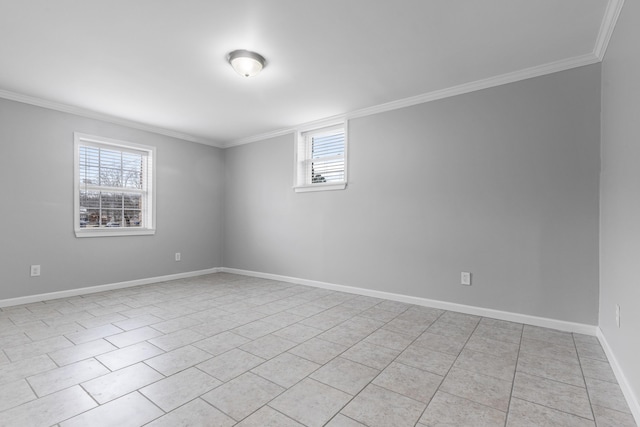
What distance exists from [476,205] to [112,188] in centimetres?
472

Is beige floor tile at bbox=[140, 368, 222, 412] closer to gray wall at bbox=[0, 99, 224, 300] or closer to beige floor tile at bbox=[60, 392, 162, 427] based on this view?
beige floor tile at bbox=[60, 392, 162, 427]

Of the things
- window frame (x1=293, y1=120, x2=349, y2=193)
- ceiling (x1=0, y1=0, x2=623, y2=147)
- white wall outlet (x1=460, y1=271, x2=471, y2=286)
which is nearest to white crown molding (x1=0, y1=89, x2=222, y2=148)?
ceiling (x1=0, y1=0, x2=623, y2=147)

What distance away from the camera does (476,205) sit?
10.6ft

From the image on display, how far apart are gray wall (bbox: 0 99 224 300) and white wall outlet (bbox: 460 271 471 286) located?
166 inches

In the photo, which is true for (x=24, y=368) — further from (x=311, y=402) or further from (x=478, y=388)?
(x=478, y=388)

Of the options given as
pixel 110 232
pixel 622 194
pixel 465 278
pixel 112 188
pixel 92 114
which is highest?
pixel 92 114

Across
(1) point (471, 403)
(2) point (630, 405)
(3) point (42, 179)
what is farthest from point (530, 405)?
(3) point (42, 179)

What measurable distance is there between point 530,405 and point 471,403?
1.03 ft

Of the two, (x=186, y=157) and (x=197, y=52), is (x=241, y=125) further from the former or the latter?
(x=197, y=52)

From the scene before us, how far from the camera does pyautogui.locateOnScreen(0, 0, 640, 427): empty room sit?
1.81m

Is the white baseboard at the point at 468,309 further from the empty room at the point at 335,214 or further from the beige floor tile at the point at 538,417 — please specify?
the beige floor tile at the point at 538,417

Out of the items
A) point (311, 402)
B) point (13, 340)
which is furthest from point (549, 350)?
point (13, 340)

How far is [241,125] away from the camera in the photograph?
4.73 m

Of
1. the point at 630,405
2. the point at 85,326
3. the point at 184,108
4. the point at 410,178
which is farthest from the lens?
the point at 184,108
